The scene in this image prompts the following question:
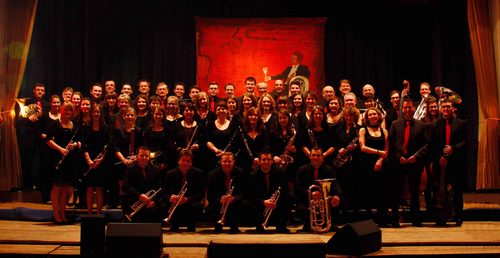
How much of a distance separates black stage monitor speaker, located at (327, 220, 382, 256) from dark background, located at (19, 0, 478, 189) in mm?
Result: 4785

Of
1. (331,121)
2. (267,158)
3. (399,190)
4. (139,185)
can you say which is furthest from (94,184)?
(399,190)

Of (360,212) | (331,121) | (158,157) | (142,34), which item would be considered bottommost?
(360,212)

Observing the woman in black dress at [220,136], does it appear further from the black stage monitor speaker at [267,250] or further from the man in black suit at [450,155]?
the man in black suit at [450,155]

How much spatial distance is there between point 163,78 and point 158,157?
315cm

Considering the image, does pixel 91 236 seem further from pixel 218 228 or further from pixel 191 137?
pixel 191 137

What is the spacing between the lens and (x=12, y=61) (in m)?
8.24

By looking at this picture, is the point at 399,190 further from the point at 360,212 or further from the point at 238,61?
the point at 238,61

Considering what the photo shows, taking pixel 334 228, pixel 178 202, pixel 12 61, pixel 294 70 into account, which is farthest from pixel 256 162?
pixel 12 61

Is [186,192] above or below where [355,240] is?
above

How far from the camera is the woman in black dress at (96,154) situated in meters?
6.43

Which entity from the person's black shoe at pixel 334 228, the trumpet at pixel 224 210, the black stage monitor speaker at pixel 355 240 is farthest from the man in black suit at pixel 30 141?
the black stage monitor speaker at pixel 355 240

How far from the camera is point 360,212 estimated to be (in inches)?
259

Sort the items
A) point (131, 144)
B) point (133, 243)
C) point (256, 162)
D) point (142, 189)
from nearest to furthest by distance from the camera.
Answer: point (133, 243), point (142, 189), point (256, 162), point (131, 144)

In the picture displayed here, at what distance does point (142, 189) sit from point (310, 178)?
5.96ft
